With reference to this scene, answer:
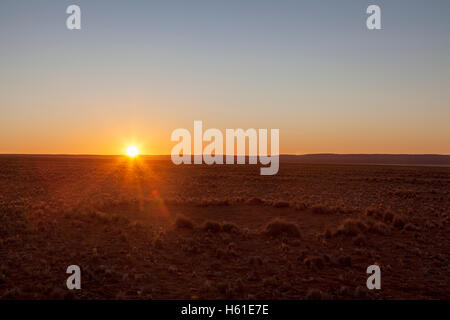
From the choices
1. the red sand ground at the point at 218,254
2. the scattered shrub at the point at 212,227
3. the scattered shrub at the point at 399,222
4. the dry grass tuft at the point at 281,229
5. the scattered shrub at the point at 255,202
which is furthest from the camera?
the scattered shrub at the point at 255,202

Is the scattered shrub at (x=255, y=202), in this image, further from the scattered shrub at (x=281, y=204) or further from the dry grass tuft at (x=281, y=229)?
the dry grass tuft at (x=281, y=229)

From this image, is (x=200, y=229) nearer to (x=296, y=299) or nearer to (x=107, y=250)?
(x=107, y=250)

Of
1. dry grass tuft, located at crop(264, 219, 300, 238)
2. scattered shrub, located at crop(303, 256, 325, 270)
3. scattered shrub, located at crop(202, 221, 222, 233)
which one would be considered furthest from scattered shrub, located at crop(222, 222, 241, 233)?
scattered shrub, located at crop(303, 256, 325, 270)

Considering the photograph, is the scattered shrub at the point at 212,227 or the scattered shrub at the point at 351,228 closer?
the scattered shrub at the point at 351,228

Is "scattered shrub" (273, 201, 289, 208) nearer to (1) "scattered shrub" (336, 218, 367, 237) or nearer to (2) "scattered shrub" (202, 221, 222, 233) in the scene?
(1) "scattered shrub" (336, 218, 367, 237)

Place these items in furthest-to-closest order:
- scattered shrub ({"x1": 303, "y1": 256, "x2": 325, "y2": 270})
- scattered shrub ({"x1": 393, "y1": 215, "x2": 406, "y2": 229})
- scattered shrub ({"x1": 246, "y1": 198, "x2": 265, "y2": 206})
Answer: scattered shrub ({"x1": 246, "y1": 198, "x2": 265, "y2": 206})
scattered shrub ({"x1": 393, "y1": 215, "x2": 406, "y2": 229})
scattered shrub ({"x1": 303, "y1": 256, "x2": 325, "y2": 270})

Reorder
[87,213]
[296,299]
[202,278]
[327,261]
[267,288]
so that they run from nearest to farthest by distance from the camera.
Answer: [296,299] < [267,288] < [202,278] < [327,261] < [87,213]

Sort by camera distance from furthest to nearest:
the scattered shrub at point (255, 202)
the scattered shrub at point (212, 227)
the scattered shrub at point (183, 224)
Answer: the scattered shrub at point (255, 202) < the scattered shrub at point (183, 224) < the scattered shrub at point (212, 227)

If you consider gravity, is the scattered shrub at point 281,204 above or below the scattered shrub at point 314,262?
above

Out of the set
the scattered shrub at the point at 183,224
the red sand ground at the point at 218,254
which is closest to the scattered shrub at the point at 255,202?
the red sand ground at the point at 218,254

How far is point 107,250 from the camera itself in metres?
11.6

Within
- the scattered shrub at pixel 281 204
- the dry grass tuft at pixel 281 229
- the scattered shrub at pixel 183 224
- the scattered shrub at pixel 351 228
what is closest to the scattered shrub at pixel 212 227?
the scattered shrub at pixel 183 224
